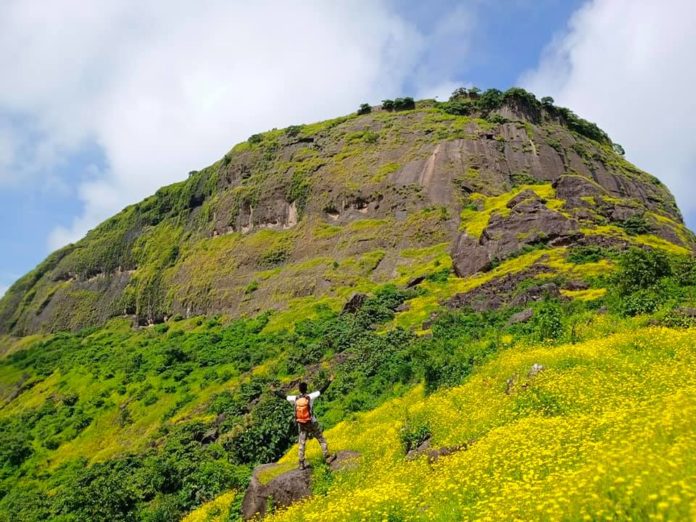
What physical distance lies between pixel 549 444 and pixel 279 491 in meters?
8.20

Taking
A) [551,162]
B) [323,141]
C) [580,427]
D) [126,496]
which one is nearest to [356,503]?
[580,427]

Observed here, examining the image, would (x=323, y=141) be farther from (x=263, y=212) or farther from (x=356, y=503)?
(x=356, y=503)

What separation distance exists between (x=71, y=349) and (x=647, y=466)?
3344 inches

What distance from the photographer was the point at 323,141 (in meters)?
83.6

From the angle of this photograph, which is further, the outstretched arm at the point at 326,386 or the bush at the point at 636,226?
the bush at the point at 636,226

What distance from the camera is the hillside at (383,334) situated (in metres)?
10.7

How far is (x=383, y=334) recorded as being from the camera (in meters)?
39.5

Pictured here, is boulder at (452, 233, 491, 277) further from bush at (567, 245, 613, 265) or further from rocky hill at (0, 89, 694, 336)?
bush at (567, 245, 613, 265)

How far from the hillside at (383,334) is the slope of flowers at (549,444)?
2.3 inches

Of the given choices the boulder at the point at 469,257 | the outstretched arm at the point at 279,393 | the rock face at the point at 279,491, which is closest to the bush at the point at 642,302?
the rock face at the point at 279,491

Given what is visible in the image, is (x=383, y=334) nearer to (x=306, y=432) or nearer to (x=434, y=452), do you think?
(x=306, y=432)

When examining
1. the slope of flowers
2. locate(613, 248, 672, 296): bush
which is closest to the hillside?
the slope of flowers

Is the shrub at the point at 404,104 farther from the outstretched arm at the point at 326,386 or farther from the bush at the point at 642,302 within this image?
the bush at the point at 642,302

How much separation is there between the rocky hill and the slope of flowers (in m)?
24.6
